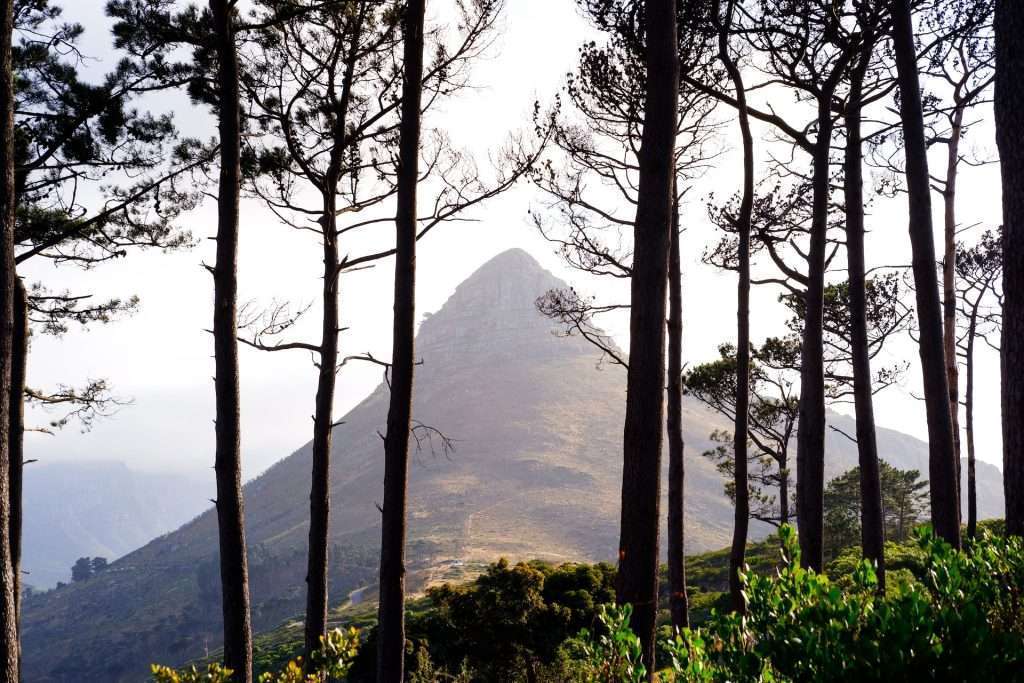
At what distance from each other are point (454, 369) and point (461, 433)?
32978 millimetres

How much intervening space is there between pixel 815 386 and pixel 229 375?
21.7 ft

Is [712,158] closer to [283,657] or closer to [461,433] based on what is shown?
[283,657]

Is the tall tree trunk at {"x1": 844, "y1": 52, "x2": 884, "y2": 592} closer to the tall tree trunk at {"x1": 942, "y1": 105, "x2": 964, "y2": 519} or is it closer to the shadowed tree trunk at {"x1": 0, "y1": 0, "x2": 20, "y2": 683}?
the tall tree trunk at {"x1": 942, "y1": 105, "x2": 964, "y2": 519}

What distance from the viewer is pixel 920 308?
26.0 feet

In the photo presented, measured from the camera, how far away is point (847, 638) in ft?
7.20

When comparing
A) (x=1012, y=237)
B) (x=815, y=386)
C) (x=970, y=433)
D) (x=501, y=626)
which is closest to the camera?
(x=1012, y=237)

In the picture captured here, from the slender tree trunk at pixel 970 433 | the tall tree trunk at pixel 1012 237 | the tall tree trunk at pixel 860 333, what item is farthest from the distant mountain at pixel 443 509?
the tall tree trunk at pixel 1012 237

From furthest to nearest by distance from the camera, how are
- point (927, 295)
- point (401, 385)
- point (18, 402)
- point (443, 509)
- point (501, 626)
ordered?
1. point (443, 509)
2. point (501, 626)
3. point (18, 402)
4. point (927, 295)
5. point (401, 385)

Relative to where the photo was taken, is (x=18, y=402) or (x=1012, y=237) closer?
(x=1012, y=237)

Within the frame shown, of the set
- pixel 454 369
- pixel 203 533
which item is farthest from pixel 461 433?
pixel 203 533

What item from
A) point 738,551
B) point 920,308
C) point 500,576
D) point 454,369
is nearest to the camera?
point 920,308

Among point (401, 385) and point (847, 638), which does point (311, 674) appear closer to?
point (401, 385)

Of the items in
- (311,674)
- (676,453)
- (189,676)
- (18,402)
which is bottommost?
(311,674)

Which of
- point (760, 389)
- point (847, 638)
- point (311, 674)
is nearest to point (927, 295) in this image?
point (847, 638)
